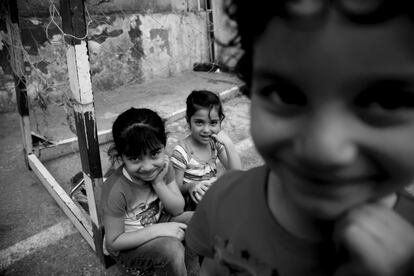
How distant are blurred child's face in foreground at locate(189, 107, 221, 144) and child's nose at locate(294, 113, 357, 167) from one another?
1832 millimetres

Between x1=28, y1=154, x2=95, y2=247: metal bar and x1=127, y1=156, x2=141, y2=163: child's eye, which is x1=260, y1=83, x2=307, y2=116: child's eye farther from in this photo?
x1=28, y1=154, x2=95, y2=247: metal bar

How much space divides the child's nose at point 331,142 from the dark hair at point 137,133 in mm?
1332

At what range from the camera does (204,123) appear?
2.33 m

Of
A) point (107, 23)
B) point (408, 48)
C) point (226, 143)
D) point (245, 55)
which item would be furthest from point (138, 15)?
point (408, 48)

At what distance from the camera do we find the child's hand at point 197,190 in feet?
6.90

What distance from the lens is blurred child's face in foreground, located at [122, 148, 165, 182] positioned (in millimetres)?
1735

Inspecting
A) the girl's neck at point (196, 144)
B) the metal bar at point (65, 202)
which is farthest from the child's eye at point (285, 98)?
the metal bar at point (65, 202)

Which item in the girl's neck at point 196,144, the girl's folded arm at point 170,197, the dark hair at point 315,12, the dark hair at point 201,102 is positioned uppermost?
the dark hair at point 315,12

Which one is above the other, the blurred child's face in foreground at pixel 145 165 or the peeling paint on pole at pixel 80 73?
the peeling paint on pole at pixel 80 73

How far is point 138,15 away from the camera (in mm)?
6148

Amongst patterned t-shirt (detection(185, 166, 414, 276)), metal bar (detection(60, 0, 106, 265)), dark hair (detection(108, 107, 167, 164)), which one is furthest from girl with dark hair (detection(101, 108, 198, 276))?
patterned t-shirt (detection(185, 166, 414, 276))

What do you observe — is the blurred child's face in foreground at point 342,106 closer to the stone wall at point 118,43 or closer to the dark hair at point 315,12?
the dark hair at point 315,12

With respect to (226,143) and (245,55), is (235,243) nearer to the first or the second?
(245,55)

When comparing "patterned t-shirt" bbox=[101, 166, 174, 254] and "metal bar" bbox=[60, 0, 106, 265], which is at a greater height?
"metal bar" bbox=[60, 0, 106, 265]
